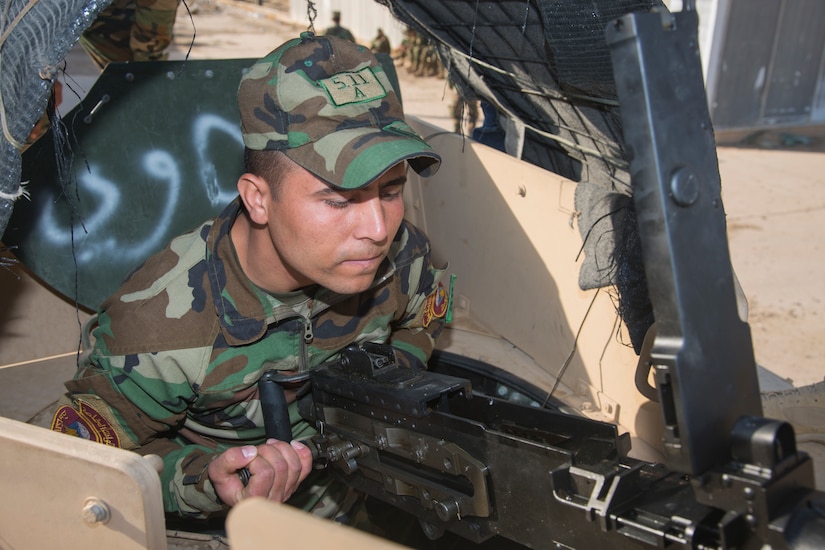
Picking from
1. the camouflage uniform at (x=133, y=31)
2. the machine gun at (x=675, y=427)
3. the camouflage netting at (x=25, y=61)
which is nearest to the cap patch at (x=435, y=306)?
the machine gun at (x=675, y=427)


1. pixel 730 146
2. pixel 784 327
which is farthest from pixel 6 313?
pixel 730 146

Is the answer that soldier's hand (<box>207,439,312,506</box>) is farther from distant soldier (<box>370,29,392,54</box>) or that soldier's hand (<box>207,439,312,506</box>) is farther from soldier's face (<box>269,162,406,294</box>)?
distant soldier (<box>370,29,392,54</box>)

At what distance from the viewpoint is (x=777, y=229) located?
6.62 meters

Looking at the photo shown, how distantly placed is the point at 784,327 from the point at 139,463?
454 cm

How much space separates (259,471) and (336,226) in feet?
1.56

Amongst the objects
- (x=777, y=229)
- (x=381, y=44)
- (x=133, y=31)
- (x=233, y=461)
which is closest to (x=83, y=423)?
(x=233, y=461)

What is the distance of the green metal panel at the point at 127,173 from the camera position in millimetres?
2391

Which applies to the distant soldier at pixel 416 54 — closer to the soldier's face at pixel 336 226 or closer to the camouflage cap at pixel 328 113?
the camouflage cap at pixel 328 113

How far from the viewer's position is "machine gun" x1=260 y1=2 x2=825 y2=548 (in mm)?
1022

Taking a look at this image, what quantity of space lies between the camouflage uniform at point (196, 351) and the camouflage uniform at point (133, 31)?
166 centimetres

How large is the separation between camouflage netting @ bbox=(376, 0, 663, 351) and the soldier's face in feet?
1.79

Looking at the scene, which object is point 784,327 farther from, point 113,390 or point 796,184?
point 113,390

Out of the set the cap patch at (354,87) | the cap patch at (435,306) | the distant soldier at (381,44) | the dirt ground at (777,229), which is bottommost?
the dirt ground at (777,229)

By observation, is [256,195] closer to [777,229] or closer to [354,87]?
[354,87]
